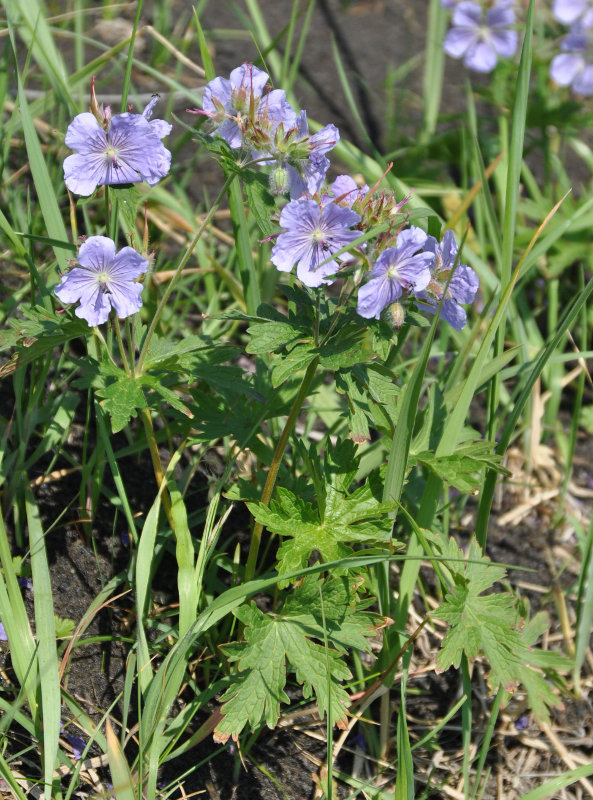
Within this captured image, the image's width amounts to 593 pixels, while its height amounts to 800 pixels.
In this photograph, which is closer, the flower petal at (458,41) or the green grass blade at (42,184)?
the green grass blade at (42,184)

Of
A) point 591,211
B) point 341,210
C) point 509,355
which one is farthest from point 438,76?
point 341,210

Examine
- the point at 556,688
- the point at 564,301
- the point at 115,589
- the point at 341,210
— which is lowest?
the point at 556,688

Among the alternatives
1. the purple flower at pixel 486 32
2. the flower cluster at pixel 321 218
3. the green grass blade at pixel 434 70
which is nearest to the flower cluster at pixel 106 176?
the flower cluster at pixel 321 218

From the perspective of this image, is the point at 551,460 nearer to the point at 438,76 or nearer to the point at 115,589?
the point at 115,589

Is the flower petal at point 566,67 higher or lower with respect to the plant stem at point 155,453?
higher

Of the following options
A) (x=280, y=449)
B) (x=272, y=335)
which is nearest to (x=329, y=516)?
(x=280, y=449)

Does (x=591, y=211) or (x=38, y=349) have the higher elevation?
(x=38, y=349)

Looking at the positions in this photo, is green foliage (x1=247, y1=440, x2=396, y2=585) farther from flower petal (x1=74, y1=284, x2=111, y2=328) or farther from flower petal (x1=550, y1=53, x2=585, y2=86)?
flower petal (x1=550, y1=53, x2=585, y2=86)

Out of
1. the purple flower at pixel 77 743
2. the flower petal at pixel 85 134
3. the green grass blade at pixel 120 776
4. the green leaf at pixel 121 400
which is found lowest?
the purple flower at pixel 77 743

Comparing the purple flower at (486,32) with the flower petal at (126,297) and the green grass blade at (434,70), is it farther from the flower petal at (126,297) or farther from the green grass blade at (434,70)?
the flower petal at (126,297)
